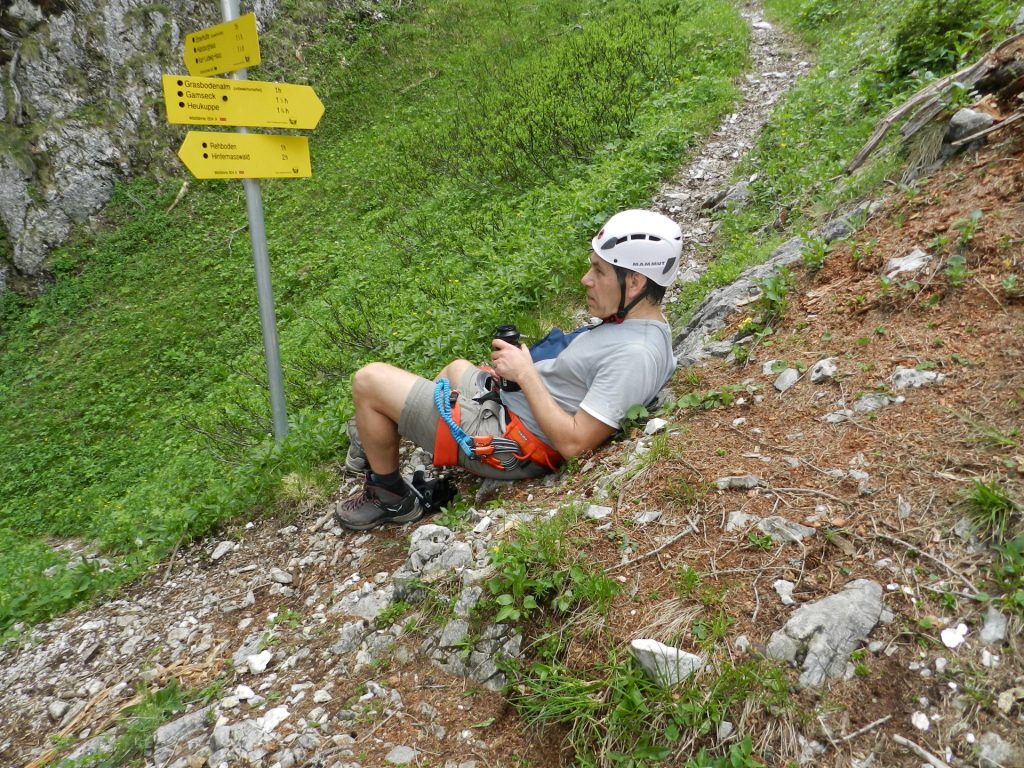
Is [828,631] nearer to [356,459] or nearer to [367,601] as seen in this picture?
[367,601]

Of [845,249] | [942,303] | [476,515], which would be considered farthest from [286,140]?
[942,303]

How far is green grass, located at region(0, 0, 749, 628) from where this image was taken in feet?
20.5

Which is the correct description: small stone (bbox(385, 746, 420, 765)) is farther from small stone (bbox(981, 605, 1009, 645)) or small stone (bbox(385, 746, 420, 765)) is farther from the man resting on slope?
small stone (bbox(981, 605, 1009, 645))

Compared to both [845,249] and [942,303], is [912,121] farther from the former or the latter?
[942,303]

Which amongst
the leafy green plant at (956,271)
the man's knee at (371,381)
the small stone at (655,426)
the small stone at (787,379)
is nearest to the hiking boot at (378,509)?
the man's knee at (371,381)

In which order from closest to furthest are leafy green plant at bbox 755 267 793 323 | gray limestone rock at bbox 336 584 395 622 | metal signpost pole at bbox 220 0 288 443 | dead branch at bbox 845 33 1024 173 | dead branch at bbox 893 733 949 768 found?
1. dead branch at bbox 893 733 949 768
2. gray limestone rock at bbox 336 584 395 622
3. leafy green plant at bbox 755 267 793 323
4. dead branch at bbox 845 33 1024 173
5. metal signpost pole at bbox 220 0 288 443

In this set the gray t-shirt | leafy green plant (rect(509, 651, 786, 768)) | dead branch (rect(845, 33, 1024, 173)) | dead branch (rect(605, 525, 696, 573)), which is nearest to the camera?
leafy green plant (rect(509, 651, 786, 768))

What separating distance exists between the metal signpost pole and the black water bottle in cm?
191

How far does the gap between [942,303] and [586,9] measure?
699 inches

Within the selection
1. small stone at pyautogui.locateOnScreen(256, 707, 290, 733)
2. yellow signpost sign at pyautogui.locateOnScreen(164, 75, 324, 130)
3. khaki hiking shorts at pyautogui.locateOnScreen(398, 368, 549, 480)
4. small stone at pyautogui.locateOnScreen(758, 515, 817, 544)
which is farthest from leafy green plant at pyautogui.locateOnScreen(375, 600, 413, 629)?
yellow signpost sign at pyautogui.locateOnScreen(164, 75, 324, 130)

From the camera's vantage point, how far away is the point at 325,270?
35.8 feet

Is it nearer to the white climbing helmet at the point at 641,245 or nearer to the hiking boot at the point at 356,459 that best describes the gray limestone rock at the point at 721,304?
the white climbing helmet at the point at 641,245

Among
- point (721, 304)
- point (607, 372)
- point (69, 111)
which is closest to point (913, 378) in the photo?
point (607, 372)

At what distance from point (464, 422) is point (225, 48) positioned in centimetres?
287
